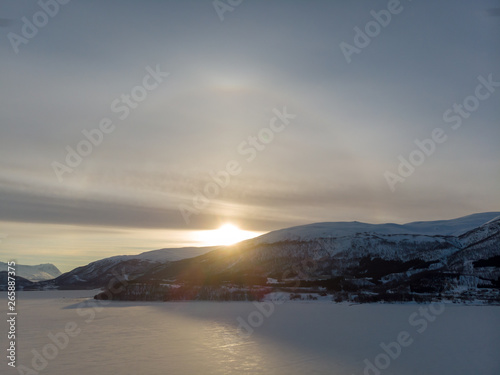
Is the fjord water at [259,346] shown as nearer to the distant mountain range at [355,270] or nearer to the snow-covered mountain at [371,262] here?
the distant mountain range at [355,270]

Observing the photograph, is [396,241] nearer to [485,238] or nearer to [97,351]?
[485,238]

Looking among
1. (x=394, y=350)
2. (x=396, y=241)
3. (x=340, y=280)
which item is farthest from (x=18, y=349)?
(x=396, y=241)

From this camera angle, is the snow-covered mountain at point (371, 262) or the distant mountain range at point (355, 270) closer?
the distant mountain range at point (355, 270)

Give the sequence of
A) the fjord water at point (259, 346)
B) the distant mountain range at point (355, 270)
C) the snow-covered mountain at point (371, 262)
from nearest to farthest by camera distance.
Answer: the fjord water at point (259, 346)
the distant mountain range at point (355, 270)
the snow-covered mountain at point (371, 262)

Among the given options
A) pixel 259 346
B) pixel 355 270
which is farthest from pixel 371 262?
pixel 259 346

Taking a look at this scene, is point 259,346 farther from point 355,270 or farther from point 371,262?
point 371,262

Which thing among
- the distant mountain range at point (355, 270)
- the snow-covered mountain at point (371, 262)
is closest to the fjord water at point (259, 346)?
the distant mountain range at point (355, 270)

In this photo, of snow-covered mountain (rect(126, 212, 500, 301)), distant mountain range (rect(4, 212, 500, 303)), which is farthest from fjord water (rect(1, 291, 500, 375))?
snow-covered mountain (rect(126, 212, 500, 301))
